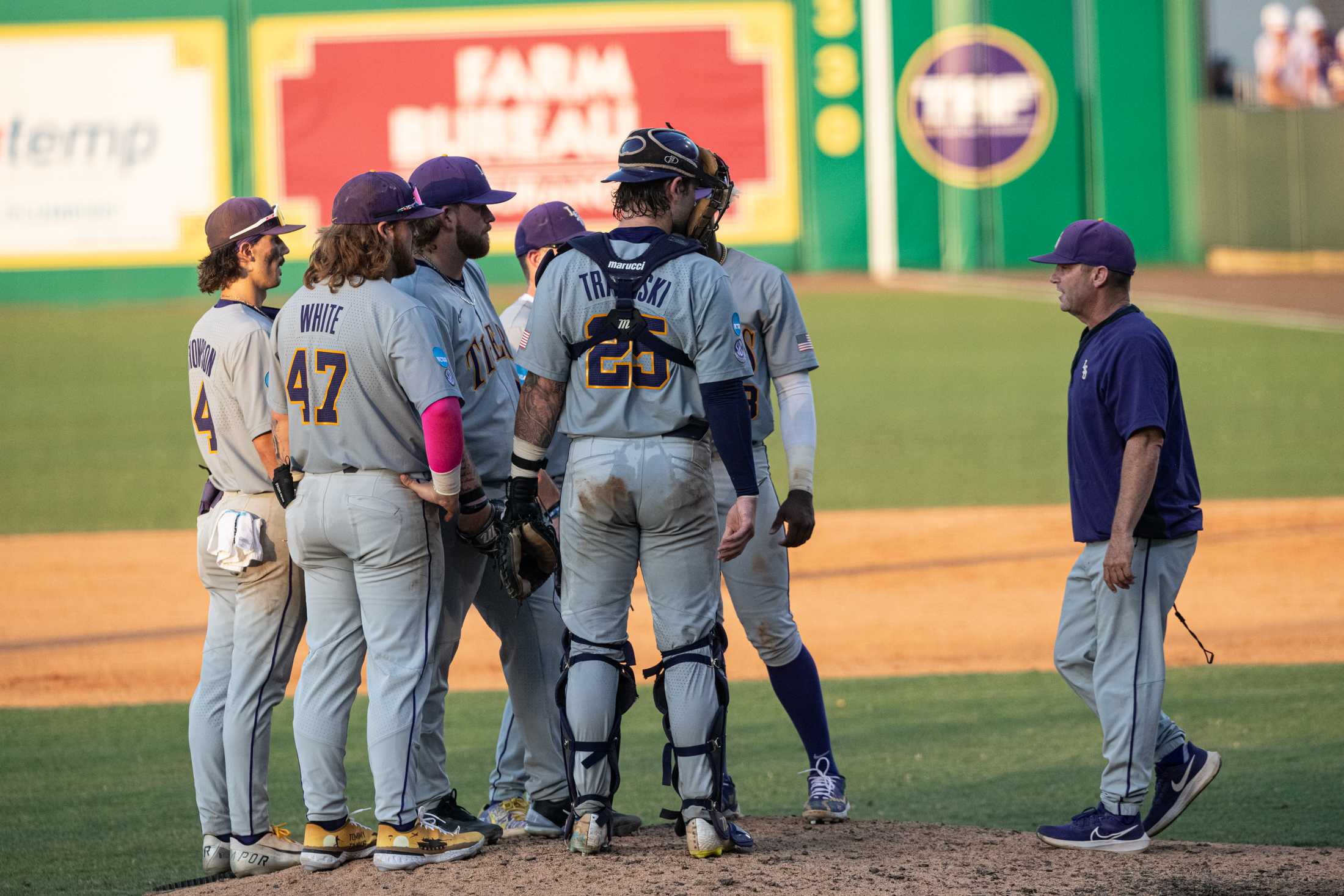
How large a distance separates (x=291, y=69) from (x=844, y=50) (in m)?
8.98

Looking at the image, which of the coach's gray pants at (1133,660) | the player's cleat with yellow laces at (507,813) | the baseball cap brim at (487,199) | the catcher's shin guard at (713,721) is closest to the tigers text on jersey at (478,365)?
the baseball cap brim at (487,199)

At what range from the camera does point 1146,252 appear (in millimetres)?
27281

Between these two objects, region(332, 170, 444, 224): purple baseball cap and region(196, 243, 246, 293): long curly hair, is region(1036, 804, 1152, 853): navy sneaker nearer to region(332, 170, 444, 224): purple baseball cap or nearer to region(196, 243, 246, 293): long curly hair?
region(332, 170, 444, 224): purple baseball cap

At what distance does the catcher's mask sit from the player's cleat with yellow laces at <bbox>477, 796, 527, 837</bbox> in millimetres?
1732

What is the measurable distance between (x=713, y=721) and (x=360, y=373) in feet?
4.10

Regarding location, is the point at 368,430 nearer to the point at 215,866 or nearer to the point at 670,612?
the point at 670,612

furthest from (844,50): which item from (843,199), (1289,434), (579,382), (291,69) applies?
(579,382)

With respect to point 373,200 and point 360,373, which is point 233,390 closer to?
point 360,373

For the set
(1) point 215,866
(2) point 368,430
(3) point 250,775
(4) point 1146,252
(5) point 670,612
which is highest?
(4) point 1146,252

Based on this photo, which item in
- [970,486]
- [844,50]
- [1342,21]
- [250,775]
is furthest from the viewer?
[1342,21]

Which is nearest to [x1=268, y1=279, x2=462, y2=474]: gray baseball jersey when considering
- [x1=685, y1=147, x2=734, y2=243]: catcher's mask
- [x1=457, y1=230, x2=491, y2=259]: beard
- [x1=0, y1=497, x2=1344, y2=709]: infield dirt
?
[x1=457, y1=230, x2=491, y2=259]: beard

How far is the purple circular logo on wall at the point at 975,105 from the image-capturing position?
2625 centimetres

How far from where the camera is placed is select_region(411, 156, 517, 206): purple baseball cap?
447cm

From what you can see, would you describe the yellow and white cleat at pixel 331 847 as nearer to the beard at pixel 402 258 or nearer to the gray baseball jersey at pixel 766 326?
the beard at pixel 402 258
